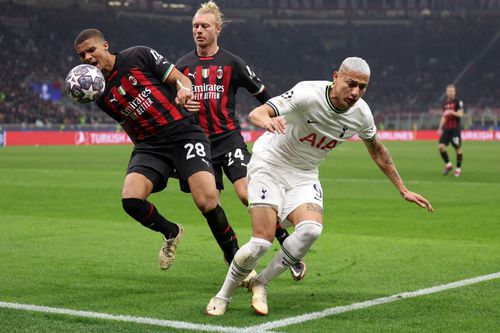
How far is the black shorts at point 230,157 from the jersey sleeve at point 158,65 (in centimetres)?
107

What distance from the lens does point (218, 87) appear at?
330 inches

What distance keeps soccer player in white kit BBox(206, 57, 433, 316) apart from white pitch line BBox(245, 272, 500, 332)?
301 mm

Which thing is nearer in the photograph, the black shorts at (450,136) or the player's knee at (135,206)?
the player's knee at (135,206)

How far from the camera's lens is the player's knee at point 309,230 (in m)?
6.05

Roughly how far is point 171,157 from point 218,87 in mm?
1182

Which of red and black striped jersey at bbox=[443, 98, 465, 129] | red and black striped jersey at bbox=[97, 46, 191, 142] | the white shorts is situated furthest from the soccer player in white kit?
red and black striped jersey at bbox=[443, 98, 465, 129]

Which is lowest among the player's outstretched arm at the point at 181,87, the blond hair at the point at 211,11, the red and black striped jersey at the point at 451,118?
the red and black striped jersey at the point at 451,118

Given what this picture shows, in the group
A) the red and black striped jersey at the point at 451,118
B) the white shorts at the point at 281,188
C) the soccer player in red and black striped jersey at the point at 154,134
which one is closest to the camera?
the white shorts at the point at 281,188

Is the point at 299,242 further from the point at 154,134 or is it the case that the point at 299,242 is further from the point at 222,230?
the point at 154,134

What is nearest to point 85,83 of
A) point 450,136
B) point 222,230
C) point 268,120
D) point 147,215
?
→ point 147,215

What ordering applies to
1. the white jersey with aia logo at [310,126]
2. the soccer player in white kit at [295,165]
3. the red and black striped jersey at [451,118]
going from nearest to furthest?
the soccer player in white kit at [295,165], the white jersey with aia logo at [310,126], the red and black striped jersey at [451,118]

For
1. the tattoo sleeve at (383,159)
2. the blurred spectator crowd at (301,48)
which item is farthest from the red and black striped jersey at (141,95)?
the blurred spectator crowd at (301,48)

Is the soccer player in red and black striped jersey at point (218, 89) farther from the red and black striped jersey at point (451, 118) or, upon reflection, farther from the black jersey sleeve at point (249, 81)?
the red and black striped jersey at point (451, 118)

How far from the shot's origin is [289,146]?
21.2 ft
